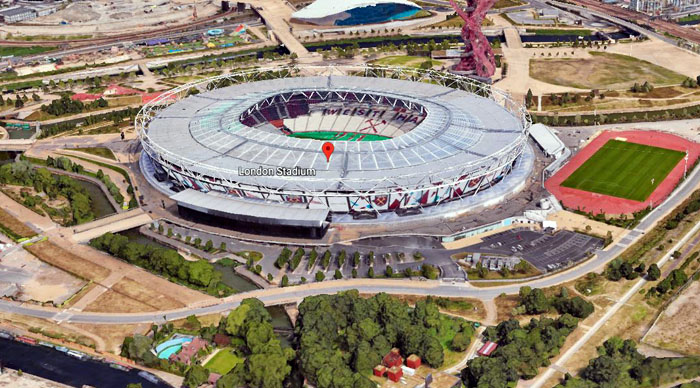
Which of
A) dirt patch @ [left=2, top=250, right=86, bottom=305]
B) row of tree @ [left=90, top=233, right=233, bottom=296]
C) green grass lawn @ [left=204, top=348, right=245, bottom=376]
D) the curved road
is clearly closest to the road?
the curved road

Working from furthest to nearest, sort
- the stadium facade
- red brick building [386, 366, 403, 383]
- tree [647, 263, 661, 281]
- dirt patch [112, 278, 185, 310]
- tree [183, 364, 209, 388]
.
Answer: the stadium facade < tree [647, 263, 661, 281] < dirt patch [112, 278, 185, 310] < red brick building [386, 366, 403, 383] < tree [183, 364, 209, 388]

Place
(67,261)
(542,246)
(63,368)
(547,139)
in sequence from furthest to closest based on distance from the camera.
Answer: (547,139)
(542,246)
(67,261)
(63,368)

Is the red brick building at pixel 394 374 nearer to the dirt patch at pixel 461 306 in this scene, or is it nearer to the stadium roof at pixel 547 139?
the dirt patch at pixel 461 306

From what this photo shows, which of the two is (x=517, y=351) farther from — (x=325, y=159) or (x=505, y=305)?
(x=325, y=159)

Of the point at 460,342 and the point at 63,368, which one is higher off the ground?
the point at 63,368

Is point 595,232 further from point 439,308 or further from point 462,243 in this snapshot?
point 439,308

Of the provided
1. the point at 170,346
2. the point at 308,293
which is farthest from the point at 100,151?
the point at 170,346

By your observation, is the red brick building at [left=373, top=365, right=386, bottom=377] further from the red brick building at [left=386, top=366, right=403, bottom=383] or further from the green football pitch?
the green football pitch
